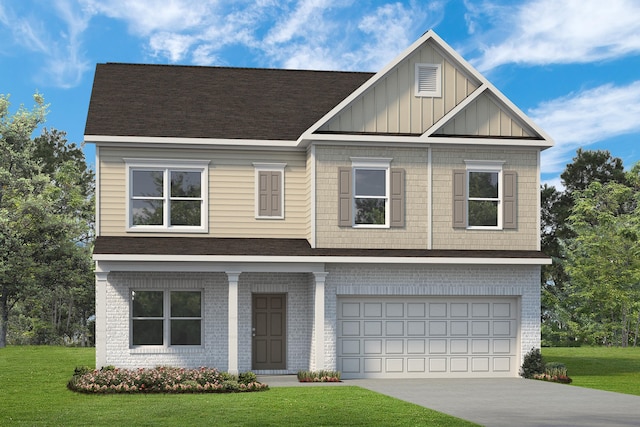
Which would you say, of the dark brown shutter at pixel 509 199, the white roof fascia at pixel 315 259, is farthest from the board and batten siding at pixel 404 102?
the white roof fascia at pixel 315 259

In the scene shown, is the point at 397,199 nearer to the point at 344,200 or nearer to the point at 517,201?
the point at 344,200

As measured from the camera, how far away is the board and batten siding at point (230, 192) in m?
26.1

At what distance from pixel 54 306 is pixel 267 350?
2823cm

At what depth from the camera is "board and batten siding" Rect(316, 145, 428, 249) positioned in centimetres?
2584

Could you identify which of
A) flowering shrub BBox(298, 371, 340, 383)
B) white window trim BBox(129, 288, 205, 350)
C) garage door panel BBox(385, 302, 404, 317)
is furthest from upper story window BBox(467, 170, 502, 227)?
white window trim BBox(129, 288, 205, 350)

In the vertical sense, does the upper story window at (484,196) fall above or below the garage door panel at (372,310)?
above

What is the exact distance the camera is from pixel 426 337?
26.6 m

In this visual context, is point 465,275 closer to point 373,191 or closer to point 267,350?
point 373,191

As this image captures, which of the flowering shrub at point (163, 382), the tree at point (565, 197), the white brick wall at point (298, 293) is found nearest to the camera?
the flowering shrub at point (163, 382)

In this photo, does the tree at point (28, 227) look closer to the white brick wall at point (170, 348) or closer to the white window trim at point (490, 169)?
the white brick wall at point (170, 348)

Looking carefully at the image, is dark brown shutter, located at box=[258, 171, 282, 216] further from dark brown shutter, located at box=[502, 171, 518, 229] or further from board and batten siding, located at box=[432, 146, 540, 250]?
dark brown shutter, located at box=[502, 171, 518, 229]

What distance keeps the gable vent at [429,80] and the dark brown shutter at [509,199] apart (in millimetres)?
3243

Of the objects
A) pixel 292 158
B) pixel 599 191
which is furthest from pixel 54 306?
pixel 599 191

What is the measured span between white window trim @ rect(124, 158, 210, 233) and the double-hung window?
6.02ft
